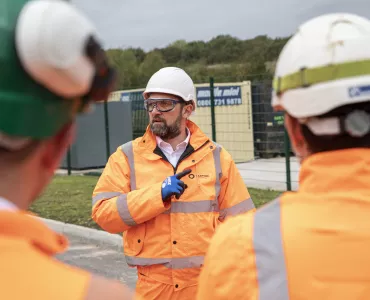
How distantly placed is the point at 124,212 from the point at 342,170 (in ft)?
7.56

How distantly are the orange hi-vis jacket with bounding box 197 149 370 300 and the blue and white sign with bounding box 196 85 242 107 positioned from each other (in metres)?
13.5

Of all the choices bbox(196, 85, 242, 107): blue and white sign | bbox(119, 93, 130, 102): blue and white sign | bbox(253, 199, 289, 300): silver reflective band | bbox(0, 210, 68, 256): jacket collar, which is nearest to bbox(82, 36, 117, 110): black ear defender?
bbox(0, 210, 68, 256): jacket collar

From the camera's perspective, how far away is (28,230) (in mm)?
1224

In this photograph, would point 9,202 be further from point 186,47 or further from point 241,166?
point 186,47

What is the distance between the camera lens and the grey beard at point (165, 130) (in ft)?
14.2

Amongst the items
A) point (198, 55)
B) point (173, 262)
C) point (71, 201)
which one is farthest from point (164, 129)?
point (198, 55)

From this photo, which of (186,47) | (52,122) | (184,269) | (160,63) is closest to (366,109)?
(52,122)

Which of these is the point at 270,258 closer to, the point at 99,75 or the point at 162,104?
the point at 99,75

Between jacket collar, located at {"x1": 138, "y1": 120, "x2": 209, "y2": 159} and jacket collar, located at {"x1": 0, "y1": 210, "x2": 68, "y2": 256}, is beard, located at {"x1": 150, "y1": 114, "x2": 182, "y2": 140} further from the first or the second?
jacket collar, located at {"x1": 0, "y1": 210, "x2": 68, "y2": 256}

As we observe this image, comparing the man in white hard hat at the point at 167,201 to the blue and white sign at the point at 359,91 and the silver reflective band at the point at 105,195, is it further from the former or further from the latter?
the blue and white sign at the point at 359,91

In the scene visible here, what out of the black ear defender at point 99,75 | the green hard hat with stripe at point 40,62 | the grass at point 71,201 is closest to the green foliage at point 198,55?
the grass at point 71,201

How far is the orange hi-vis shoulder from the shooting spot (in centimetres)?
113

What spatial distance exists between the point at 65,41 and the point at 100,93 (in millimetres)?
174

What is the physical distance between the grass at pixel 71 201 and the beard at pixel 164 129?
6.41m
